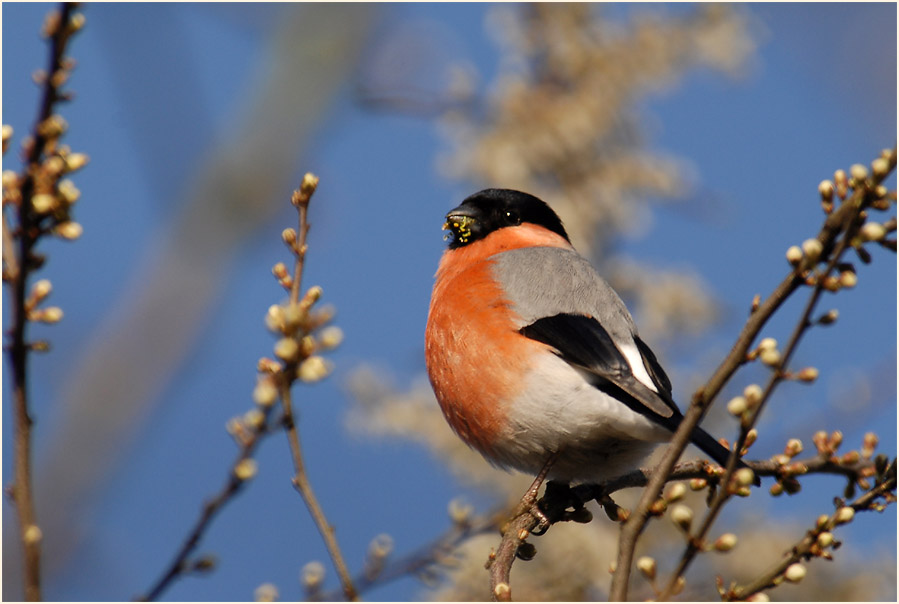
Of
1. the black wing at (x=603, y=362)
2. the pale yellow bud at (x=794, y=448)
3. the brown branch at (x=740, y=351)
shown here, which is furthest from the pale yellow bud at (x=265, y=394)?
the black wing at (x=603, y=362)

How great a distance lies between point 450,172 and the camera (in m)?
4.88

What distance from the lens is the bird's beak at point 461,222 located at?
11.8 ft

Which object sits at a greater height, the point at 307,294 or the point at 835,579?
the point at 307,294

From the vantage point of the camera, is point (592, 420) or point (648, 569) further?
point (592, 420)

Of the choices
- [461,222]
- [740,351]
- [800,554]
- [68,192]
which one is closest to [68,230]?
[68,192]

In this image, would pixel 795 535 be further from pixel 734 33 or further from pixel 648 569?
pixel 648 569

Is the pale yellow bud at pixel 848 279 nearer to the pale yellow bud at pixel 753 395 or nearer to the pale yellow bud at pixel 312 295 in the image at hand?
the pale yellow bud at pixel 753 395

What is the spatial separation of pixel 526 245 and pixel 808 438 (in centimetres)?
130

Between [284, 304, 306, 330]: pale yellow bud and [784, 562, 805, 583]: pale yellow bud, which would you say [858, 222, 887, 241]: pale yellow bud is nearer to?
[784, 562, 805, 583]: pale yellow bud

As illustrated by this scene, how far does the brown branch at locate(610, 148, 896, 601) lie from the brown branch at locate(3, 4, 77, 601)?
76 centimetres

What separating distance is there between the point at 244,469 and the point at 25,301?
33 cm

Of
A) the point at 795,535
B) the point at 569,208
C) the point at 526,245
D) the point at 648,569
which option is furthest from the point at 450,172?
the point at 648,569

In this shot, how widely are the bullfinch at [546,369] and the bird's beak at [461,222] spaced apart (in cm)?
31

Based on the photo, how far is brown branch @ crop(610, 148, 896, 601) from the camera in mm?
1384
